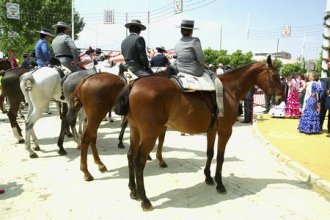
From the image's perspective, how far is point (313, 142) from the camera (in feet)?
31.2

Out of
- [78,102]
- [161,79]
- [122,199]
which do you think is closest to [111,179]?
[122,199]

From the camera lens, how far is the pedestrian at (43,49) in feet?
27.8

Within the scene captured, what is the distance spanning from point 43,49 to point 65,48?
2.94 feet

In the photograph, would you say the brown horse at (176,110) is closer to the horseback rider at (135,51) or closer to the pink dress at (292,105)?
the horseback rider at (135,51)

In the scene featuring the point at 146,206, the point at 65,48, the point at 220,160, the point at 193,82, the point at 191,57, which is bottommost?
the point at 146,206

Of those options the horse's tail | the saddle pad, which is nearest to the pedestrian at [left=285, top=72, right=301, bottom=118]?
the saddle pad

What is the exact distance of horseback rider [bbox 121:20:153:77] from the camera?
247 inches

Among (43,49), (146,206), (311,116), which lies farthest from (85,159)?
(311,116)

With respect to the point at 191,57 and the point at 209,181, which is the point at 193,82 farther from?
the point at 209,181

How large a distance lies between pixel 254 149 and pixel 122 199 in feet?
15.9

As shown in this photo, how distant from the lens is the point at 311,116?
10828 millimetres

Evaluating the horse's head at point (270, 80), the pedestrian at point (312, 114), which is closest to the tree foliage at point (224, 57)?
the pedestrian at point (312, 114)

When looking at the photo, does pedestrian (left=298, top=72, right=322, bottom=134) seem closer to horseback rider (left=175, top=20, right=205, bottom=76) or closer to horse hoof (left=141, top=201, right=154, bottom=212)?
horseback rider (left=175, top=20, right=205, bottom=76)

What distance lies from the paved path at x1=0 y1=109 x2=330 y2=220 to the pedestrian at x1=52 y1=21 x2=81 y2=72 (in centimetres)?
219
